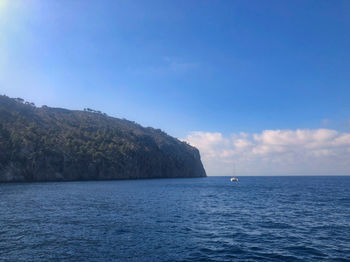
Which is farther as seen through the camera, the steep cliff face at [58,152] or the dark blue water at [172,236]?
the steep cliff face at [58,152]

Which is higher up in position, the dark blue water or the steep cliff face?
the steep cliff face

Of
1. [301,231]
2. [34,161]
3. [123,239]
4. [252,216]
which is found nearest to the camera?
[123,239]

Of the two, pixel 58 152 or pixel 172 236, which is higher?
pixel 58 152

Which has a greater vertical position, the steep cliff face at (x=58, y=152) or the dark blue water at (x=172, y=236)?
the steep cliff face at (x=58, y=152)

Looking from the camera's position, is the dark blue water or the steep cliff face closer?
the dark blue water

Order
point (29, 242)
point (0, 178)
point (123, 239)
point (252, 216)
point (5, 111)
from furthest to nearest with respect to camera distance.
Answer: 1. point (5, 111)
2. point (0, 178)
3. point (252, 216)
4. point (123, 239)
5. point (29, 242)

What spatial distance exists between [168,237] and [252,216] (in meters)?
15.8

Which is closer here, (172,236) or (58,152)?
(172,236)

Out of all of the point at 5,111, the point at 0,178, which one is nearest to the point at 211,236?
the point at 0,178

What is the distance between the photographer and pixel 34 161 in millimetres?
123688

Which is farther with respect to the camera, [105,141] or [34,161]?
[105,141]

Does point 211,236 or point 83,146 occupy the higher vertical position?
point 83,146

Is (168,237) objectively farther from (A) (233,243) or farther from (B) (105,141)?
(B) (105,141)

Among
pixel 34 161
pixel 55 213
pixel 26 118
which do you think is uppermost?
pixel 26 118
